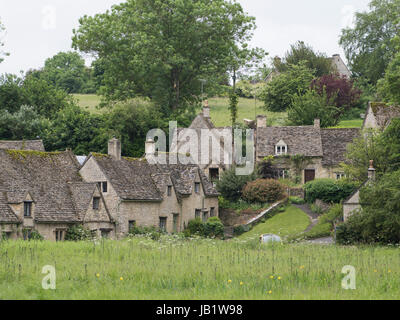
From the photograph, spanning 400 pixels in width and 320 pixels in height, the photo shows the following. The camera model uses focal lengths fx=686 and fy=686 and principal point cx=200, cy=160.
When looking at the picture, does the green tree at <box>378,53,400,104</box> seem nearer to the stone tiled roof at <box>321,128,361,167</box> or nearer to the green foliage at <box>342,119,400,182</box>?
the green foliage at <box>342,119,400,182</box>

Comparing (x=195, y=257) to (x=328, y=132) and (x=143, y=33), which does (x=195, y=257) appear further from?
(x=143, y=33)

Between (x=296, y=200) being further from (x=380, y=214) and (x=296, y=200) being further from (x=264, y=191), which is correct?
(x=380, y=214)

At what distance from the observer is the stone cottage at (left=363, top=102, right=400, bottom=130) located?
215 feet

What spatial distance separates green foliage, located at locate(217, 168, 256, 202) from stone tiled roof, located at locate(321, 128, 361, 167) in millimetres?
9594

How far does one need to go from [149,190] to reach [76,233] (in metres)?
9.61

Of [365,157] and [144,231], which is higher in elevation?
[365,157]

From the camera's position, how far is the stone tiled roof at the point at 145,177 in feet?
174

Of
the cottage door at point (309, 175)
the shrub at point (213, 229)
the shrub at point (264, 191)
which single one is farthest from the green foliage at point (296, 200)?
the shrub at point (213, 229)

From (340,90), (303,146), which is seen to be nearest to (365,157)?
(303,146)

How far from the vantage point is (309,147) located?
69688 mm

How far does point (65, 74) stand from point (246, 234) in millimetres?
90324

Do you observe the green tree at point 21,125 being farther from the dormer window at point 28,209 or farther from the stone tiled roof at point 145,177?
the dormer window at point 28,209

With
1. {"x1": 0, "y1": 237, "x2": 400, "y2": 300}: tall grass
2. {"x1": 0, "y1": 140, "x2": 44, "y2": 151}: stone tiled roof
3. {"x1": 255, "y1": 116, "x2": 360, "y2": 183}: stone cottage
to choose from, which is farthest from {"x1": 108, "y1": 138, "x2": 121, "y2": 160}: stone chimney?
{"x1": 0, "y1": 237, "x2": 400, "y2": 300}: tall grass
